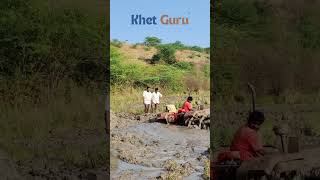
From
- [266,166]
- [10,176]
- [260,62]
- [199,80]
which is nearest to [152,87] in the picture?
[199,80]

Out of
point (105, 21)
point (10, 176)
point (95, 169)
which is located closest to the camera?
point (10, 176)

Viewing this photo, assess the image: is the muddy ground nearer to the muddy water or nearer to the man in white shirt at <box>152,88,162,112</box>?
the muddy water

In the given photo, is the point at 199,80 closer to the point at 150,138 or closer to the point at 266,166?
the point at 150,138

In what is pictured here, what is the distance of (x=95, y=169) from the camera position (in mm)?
8508

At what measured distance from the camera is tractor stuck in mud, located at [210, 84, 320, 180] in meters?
5.65

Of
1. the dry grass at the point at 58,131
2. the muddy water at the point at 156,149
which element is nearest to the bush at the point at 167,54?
the dry grass at the point at 58,131

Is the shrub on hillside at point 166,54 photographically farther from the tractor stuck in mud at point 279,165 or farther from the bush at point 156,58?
the tractor stuck in mud at point 279,165

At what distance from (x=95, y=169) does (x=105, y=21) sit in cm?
688

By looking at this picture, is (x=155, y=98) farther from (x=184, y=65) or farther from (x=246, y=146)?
(x=246, y=146)

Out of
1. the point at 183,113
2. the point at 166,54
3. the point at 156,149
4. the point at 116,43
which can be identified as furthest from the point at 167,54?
the point at 156,149

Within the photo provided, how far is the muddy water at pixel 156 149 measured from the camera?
848 centimetres

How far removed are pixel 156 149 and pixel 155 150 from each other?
2.6 inches

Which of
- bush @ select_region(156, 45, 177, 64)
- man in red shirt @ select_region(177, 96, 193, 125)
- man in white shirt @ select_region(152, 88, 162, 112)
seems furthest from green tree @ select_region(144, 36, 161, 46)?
man in red shirt @ select_region(177, 96, 193, 125)

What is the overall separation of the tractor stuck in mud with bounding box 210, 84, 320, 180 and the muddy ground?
2079 millimetres
